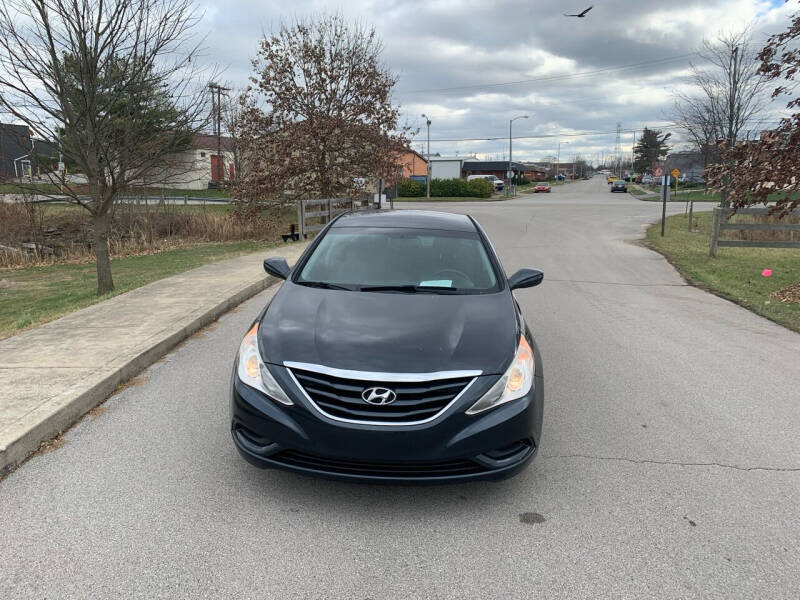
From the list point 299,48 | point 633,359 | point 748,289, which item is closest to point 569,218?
point 299,48

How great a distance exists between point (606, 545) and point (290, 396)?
68.9 inches

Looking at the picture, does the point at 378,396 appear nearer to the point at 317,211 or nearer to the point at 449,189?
the point at 317,211

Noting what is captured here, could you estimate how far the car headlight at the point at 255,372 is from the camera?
3139mm

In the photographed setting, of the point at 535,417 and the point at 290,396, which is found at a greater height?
the point at 290,396

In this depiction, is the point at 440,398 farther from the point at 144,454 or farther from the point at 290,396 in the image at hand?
the point at 144,454

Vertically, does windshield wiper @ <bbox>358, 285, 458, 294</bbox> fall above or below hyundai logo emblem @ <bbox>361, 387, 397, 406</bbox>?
above

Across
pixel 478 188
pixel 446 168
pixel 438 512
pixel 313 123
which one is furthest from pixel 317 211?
pixel 446 168

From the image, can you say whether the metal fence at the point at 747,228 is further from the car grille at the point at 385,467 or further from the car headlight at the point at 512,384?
the car grille at the point at 385,467

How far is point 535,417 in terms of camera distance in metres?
3.26

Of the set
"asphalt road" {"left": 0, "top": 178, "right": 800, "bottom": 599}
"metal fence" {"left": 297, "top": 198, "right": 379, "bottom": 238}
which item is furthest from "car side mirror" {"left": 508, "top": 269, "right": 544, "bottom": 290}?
"metal fence" {"left": 297, "top": 198, "right": 379, "bottom": 238}

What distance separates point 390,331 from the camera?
11.3 ft

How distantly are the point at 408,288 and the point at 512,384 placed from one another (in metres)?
1.27

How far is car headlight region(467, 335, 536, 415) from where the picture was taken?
10.1ft

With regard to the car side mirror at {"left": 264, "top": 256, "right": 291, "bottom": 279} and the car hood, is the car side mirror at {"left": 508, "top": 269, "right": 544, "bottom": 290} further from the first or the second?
the car side mirror at {"left": 264, "top": 256, "right": 291, "bottom": 279}
